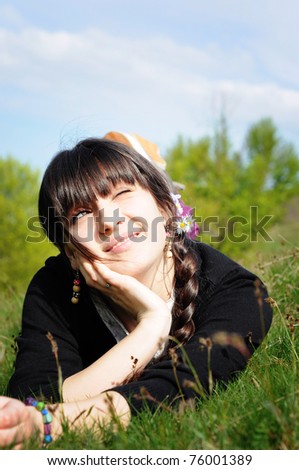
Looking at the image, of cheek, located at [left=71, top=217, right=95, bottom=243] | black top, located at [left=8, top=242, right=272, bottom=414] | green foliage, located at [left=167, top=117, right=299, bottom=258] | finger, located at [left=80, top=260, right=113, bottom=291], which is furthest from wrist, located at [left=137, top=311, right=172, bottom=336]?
green foliage, located at [left=167, top=117, right=299, bottom=258]

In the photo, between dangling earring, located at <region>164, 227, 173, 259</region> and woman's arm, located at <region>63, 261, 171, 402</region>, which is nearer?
woman's arm, located at <region>63, 261, 171, 402</region>

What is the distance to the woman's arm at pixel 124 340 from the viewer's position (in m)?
2.26

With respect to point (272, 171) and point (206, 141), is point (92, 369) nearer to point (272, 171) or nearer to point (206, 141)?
point (206, 141)

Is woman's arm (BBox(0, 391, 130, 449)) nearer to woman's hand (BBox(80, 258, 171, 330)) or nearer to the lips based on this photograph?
woman's hand (BBox(80, 258, 171, 330))

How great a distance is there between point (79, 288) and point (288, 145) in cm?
2161

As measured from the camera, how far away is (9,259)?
13305 mm

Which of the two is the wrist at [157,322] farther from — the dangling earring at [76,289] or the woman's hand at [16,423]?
the woman's hand at [16,423]

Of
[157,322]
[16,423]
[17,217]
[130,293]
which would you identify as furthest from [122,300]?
[17,217]

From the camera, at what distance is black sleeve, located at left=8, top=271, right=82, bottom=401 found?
233cm

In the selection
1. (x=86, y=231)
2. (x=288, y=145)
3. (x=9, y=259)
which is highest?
(x=288, y=145)

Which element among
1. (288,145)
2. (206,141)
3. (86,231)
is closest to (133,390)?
(86,231)

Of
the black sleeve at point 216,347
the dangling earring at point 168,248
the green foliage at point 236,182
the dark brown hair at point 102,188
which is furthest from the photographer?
the green foliage at point 236,182

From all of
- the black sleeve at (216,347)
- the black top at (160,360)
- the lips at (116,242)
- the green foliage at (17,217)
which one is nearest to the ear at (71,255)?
the black top at (160,360)

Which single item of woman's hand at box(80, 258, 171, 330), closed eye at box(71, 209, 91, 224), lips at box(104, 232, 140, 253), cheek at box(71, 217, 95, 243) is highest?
closed eye at box(71, 209, 91, 224)
